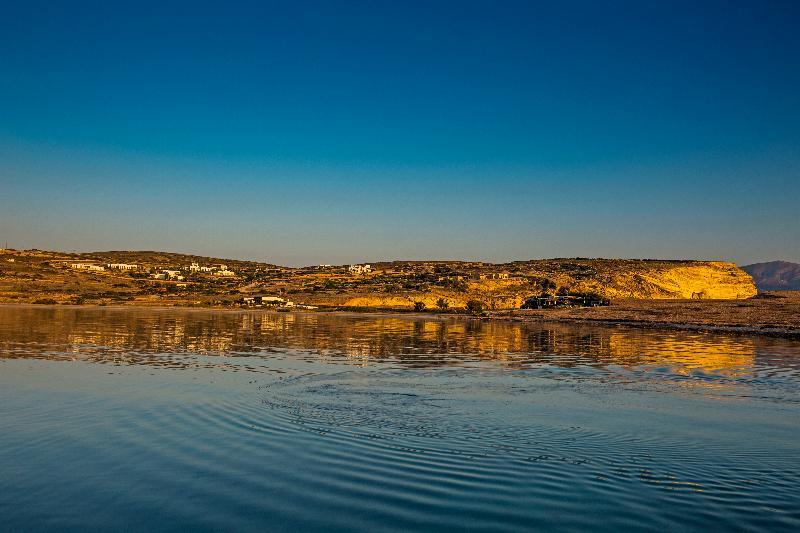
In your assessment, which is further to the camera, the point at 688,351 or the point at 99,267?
the point at 99,267

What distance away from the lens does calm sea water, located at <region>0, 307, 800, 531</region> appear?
28.6 feet

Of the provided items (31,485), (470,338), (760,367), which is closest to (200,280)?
(470,338)

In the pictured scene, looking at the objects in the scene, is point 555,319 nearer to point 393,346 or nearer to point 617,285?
point 393,346

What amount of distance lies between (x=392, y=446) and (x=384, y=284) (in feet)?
372

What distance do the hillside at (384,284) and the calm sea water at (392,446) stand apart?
7550 centimetres

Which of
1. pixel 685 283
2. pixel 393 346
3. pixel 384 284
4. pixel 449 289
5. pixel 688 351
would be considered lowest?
pixel 393 346

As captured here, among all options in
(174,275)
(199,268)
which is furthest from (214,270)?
(174,275)

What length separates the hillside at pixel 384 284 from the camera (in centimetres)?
10331

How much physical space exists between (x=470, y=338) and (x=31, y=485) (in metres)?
36.8

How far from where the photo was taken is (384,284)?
126 meters

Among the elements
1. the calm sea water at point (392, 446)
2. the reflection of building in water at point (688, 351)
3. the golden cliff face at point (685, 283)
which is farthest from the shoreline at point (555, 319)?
the golden cliff face at point (685, 283)

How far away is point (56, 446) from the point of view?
39.5ft

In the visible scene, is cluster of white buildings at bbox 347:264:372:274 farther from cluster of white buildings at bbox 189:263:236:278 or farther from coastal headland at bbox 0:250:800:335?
cluster of white buildings at bbox 189:263:236:278

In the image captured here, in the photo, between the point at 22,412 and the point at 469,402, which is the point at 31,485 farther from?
the point at 469,402
